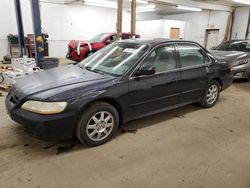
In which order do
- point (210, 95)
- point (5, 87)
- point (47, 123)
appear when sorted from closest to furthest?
point (47, 123), point (210, 95), point (5, 87)

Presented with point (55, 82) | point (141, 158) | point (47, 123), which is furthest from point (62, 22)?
point (141, 158)

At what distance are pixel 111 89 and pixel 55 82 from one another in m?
0.69

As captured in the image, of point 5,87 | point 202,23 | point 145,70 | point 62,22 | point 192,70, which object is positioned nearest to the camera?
point 145,70

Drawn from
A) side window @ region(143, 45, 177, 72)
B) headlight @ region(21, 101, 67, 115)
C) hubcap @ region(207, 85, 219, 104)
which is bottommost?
hubcap @ region(207, 85, 219, 104)

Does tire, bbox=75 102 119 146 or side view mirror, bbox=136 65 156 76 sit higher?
side view mirror, bbox=136 65 156 76

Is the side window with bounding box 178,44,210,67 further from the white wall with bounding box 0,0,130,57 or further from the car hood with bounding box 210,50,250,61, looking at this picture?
the white wall with bounding box 0,0,130,57

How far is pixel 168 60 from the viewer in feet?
10.1

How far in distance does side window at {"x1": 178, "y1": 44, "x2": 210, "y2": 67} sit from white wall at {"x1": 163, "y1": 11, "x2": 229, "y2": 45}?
1059 cm

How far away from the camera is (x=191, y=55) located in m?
3.43

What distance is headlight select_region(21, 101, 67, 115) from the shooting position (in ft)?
6.97

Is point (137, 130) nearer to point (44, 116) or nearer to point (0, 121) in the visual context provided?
point (44, 116)

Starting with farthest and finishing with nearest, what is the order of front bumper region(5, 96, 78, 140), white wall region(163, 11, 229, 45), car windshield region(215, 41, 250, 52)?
white wall region(163, 11, 229, 45), car windshield region(215, 41, 250, 52), front bumper region(5, 96, 78, 140)

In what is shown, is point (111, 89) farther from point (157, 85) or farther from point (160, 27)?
point (160, 27)

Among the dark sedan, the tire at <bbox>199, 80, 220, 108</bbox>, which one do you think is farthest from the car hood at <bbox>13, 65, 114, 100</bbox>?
the tire at <bbox>199, 80, 220, 108</bbox>
